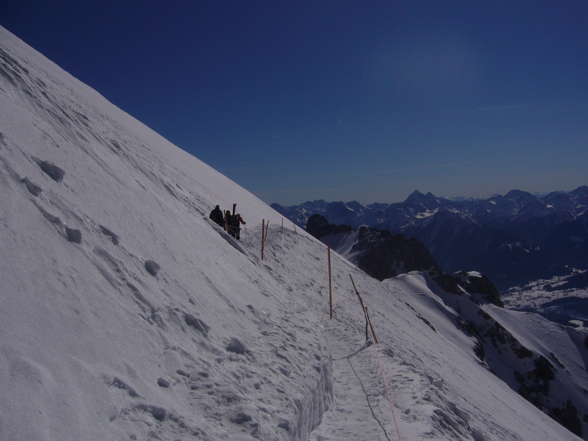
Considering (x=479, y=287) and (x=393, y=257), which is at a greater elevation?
(x=393, y=257)

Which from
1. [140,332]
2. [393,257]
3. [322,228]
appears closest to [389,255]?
[393,257]

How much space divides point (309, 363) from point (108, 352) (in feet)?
14.9

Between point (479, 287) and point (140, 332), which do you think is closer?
point (140, 332)

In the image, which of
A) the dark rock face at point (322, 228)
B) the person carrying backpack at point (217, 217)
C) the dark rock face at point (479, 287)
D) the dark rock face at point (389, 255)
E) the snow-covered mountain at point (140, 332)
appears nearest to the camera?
the snow-covered mountain at point (140, 332)

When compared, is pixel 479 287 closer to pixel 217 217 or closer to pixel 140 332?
pixel 217 217

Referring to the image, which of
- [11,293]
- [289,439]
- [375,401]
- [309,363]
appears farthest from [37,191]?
[375,401]

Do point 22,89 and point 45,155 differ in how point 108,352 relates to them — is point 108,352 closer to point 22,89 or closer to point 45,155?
point 45,155

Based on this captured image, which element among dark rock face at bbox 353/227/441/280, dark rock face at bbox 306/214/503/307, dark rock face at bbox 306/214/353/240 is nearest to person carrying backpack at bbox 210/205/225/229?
dark rock face at bbox 306/214/503/307

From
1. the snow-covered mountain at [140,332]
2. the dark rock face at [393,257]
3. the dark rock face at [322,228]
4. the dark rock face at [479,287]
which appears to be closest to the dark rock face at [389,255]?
the dark rock face at [393,257]

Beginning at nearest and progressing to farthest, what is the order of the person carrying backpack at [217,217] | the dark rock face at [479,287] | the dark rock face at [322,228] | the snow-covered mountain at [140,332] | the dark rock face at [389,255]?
the snow-covered mountain at [140,332] < the person carrying backpack at [217,217] < the dark rock face at [479,287] < the dark rock face at [389,255] < the dark rock face at [322,228]

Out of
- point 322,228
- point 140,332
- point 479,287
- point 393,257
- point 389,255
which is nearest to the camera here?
point 140,332

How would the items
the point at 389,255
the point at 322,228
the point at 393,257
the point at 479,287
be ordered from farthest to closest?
the point at 322,228
the point at 389,255
the point at 393,257
the point at 479,287

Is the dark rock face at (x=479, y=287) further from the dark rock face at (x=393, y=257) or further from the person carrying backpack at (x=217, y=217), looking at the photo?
the person carrying backpack at (x=217, y=217)

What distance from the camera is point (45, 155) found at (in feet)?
24.1
